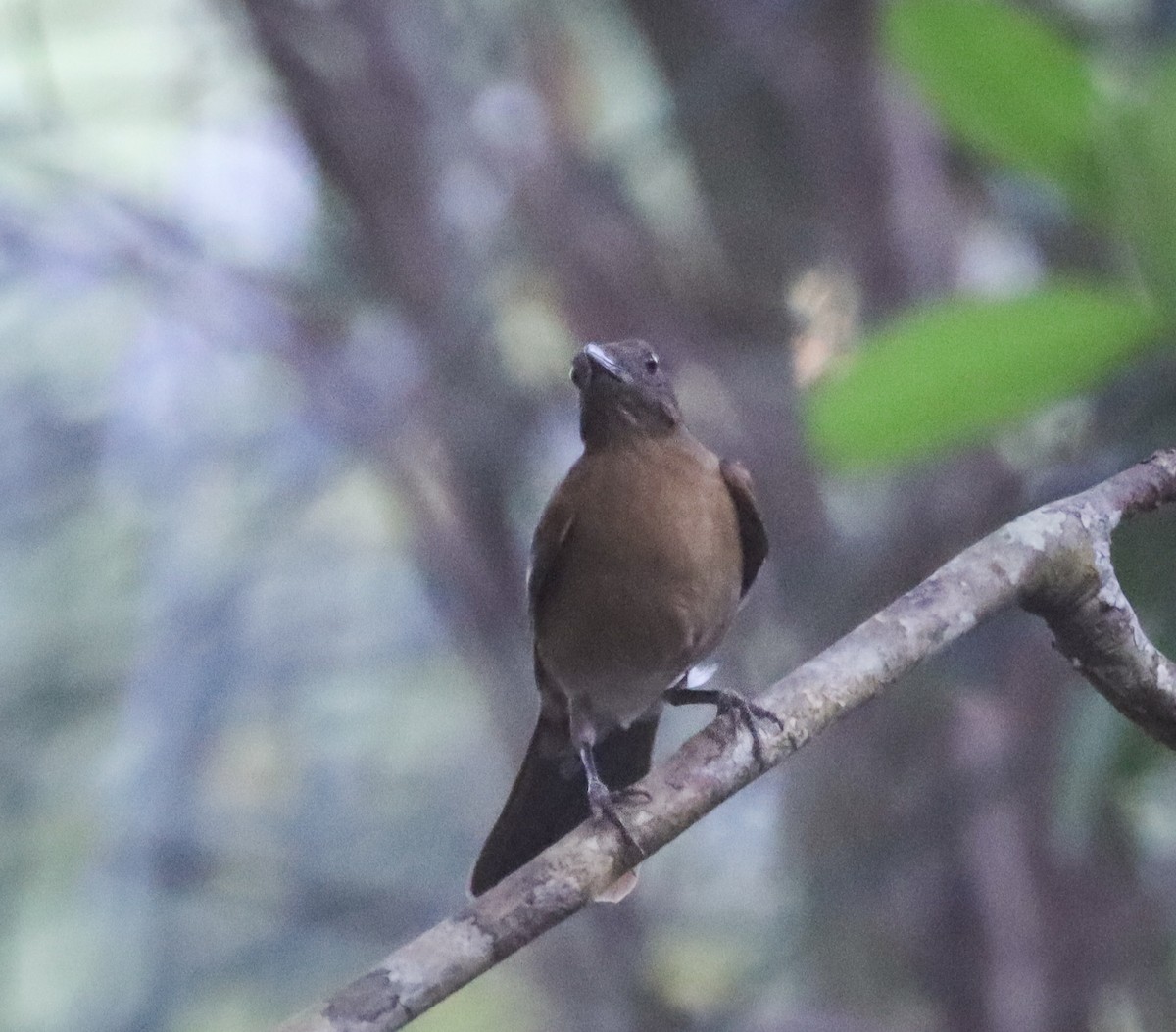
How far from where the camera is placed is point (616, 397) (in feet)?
11.8

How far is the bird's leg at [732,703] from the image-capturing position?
7.86 ft

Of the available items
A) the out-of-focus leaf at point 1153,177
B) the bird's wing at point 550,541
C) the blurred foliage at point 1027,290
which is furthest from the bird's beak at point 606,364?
the out-of-focus leaf at point 1153,177

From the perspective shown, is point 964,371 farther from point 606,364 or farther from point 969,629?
point 606,364

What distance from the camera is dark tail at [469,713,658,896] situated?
143 inches

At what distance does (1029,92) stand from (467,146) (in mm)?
2592

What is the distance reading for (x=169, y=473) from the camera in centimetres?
528

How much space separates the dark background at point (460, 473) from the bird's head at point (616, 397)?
778mm

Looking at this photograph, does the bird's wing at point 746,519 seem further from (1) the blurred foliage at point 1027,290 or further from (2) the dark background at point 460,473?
(1) the blurred foliage at point 1027,290

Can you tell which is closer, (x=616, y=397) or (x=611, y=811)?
(x=611, y=811)

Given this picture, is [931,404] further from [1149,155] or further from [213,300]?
[213,300]

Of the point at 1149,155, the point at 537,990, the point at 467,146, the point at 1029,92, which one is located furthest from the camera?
the point at 537,990

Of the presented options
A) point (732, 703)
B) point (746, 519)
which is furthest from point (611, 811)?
point (746, 519)

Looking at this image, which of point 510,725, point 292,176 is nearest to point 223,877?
point 510,725

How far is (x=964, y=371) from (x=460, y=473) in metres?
2.62
